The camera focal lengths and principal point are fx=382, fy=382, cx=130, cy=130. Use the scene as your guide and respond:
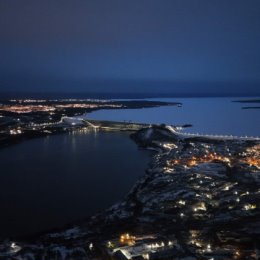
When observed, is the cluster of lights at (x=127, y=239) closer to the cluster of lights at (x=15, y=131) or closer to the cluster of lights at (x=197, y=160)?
the cluster of lights at (x=197, y=160)

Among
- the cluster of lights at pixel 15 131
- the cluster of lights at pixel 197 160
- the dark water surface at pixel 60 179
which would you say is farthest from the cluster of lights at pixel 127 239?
the cluster of lights at pixel 15 131

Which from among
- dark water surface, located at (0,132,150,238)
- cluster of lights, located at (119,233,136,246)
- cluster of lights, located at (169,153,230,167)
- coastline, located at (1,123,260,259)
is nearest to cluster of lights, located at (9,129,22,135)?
dark water surface, located at (0,132,150,238)

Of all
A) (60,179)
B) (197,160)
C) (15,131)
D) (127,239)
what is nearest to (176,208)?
(127,239)

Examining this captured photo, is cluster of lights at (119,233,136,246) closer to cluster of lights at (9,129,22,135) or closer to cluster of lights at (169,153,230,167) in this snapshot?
cluster of lights at (169,153,230,167)

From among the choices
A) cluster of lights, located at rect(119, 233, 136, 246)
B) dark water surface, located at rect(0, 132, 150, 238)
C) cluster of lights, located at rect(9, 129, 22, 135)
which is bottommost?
dark water surface, located at rect(0, 132, 150, 238)

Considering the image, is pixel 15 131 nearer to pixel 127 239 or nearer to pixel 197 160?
pixel 197 160

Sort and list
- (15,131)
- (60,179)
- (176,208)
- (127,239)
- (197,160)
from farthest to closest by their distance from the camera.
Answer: (15,131)
(197,160)
(60,179)
(176,208)
(127,239)

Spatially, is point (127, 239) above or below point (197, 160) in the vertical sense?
below

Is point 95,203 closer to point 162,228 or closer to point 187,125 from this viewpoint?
point 162,228
